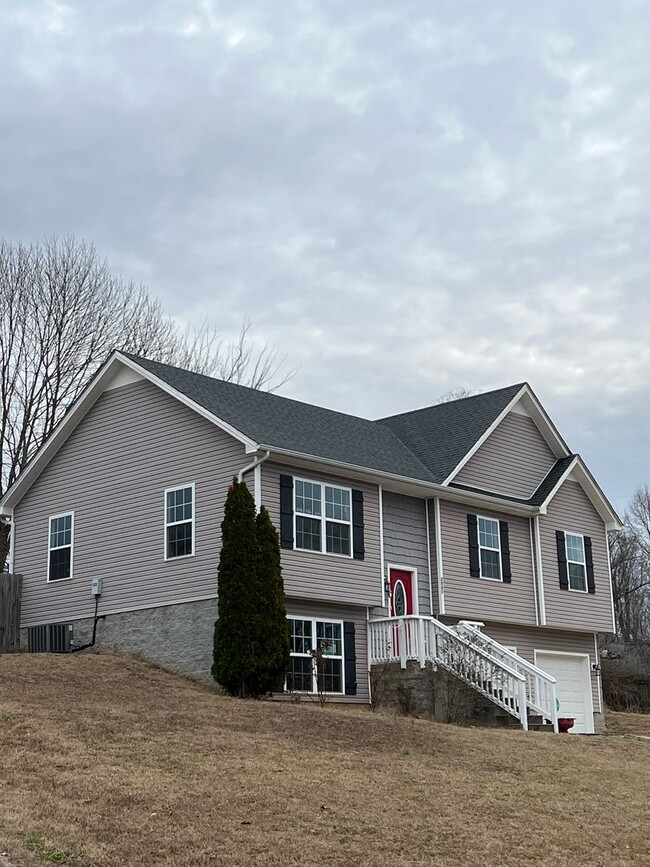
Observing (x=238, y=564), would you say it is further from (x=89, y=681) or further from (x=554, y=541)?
(x=554, y=541)

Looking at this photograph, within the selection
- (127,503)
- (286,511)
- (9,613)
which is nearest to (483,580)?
(286,511)

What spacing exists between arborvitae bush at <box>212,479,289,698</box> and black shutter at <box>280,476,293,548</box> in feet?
3.15

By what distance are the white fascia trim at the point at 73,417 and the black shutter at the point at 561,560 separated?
9.88 metres

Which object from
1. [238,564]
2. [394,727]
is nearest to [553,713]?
[394,727]

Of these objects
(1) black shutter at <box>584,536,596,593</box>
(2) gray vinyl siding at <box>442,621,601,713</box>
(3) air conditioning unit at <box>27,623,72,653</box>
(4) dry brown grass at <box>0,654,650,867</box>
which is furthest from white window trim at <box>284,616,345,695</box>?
(1) black shutter at <box>584,536,596,593</box>

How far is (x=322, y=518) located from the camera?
20.9 m

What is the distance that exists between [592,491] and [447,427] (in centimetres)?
408

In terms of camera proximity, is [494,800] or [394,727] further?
[394,727]

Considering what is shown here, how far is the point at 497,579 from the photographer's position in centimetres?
2427

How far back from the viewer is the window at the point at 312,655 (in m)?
19.9

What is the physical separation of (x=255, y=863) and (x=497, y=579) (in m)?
16.3

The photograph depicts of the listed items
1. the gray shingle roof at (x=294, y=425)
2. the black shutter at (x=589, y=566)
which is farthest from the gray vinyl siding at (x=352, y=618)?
the black shutter at (x=589, y=566)

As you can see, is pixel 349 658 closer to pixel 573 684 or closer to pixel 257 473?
pixel 257 473

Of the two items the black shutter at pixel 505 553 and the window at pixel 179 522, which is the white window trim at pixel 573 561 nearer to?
the black shutter at pixel 505 553
